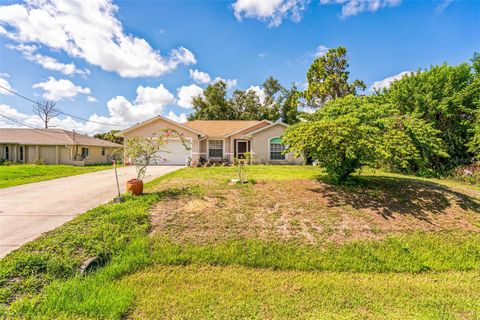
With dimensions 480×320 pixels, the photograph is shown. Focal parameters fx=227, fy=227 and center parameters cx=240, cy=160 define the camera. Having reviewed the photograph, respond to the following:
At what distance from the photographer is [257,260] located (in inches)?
185

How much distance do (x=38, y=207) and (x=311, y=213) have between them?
797 cm

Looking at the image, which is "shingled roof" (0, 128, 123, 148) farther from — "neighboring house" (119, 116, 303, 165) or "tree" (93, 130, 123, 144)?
"neighboring house" (119, 116, 303, 165)

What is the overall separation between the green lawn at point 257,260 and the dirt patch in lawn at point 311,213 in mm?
37

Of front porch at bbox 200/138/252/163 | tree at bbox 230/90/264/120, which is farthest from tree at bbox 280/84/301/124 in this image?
front porch at bbox 200/138/252/163

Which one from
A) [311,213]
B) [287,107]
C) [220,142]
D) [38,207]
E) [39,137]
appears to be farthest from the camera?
[287,107]

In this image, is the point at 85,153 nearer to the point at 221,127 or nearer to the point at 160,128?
the point at 160,128

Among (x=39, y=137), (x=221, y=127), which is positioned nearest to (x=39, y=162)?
(x=39, y=137)

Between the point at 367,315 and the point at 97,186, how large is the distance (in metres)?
10.6

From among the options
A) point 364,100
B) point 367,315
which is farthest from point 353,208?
point 364,100

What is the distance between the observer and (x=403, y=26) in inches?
460

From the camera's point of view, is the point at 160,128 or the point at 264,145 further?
the point at 160,128

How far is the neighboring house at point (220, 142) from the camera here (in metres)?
19.5

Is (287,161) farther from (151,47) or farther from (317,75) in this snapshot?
(151,47)

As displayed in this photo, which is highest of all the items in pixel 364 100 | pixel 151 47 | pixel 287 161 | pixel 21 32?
pixel 151 47
